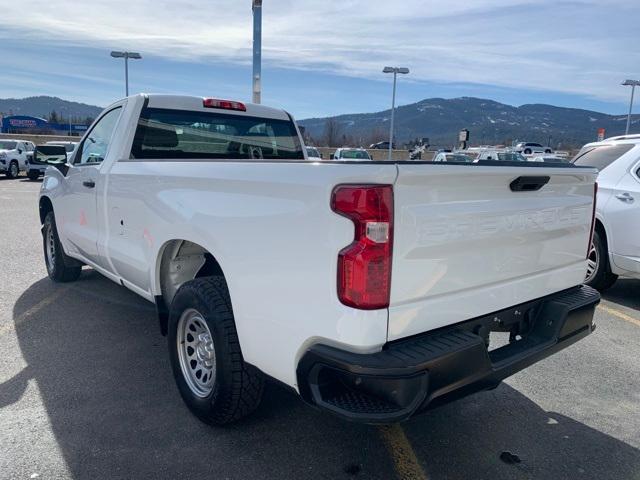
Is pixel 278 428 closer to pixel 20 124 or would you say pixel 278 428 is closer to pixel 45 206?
pixel 45 206

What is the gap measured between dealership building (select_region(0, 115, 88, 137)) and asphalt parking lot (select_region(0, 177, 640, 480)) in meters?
70.7

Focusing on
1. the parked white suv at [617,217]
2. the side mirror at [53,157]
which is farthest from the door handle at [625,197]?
the side mirror at [53,157]

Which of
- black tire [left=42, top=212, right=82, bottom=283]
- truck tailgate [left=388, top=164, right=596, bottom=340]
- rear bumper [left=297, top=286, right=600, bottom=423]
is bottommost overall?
black tire [left=42, top=212, right=82, bottom=283]

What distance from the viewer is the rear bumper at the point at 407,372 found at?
6.94 feet

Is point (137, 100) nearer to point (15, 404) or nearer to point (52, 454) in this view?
point (15, 404)

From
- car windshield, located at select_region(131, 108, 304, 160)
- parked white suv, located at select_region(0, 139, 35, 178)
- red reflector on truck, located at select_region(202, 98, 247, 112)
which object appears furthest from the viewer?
parked white suv, located at select_region(0, 139, 35, 178)

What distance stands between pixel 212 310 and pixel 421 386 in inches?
49.1

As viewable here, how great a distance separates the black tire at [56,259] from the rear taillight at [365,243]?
186 inches

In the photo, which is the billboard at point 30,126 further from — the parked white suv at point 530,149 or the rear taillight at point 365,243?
the rear taillight at point 365,243

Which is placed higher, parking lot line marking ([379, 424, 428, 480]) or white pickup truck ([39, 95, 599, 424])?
white pickup truck ([39, 95, 599, 424])

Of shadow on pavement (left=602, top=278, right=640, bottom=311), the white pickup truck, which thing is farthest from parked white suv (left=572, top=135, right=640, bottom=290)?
the white pickup truck

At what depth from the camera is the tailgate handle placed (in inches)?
104

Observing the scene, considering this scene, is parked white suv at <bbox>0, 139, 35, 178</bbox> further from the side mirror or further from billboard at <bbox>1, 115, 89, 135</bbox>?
billboard at <bbox>1, 115, 89, 135</bbox>

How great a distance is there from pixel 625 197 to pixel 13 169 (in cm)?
2583
